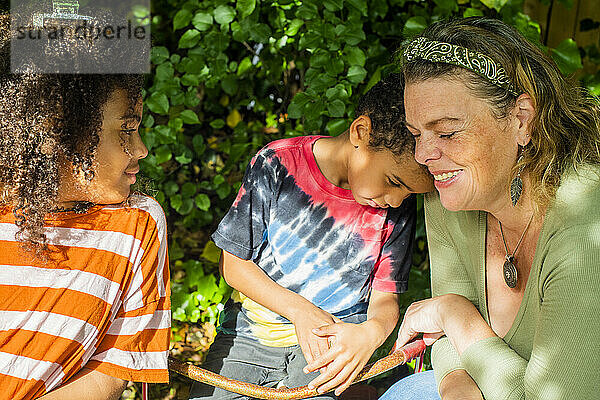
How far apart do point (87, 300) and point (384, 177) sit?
83cm

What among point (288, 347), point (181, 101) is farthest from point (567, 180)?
point (181, 101)

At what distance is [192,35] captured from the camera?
271 centimetres

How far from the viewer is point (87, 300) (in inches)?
65.6

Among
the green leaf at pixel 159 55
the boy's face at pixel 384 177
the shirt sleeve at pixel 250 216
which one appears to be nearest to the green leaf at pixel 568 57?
the boy's face at pixel 384 177

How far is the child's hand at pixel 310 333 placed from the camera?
6.30ft

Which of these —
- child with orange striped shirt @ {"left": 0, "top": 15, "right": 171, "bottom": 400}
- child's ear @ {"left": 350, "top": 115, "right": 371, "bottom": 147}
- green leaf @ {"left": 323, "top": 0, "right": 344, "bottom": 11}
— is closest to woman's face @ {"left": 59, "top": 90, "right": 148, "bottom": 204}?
child with orange striped shirt @ {"left": 0, "top": 15, "right": 171, "bottom": 400}

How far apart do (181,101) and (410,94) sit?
1307mm

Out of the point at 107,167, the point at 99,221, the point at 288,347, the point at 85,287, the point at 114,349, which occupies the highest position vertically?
the point at 107,167

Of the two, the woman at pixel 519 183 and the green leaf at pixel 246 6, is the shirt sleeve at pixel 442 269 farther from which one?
the green leaf at pixel 246 6

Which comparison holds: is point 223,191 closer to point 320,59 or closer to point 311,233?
point 320,59

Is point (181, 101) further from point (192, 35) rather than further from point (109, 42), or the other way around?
point (109, 42)

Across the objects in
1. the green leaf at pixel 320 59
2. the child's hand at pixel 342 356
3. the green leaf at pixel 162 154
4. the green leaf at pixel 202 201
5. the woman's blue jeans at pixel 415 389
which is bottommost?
the woman's blue jeans at pixel 415 389

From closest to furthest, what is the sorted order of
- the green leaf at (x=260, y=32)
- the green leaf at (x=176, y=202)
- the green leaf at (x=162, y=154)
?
the green leaf at (x=260, y=32), the green leaf at (x=162, y=154), the green leaf at (x=176, y=202)

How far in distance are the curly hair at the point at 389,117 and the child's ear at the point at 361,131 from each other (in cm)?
1
